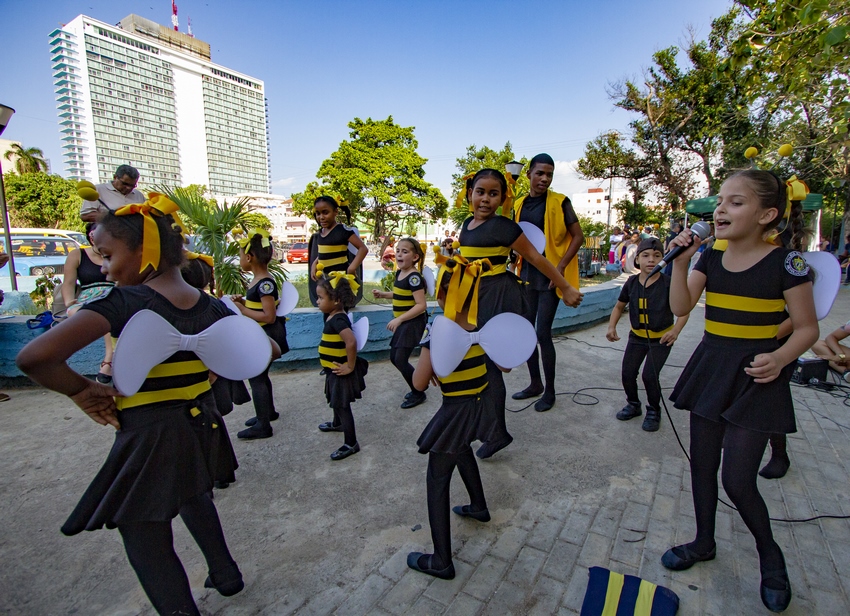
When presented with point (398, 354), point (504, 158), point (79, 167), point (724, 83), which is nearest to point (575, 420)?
point (398, 354)

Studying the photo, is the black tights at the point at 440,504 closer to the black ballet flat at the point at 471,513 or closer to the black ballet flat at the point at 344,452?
the black ballet flat at the point at 471,513

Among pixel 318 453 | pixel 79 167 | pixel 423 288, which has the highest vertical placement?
pixel 79 167

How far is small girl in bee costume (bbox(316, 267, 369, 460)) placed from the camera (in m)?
3.15

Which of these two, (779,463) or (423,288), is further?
(423,288)

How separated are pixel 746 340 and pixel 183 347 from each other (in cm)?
230

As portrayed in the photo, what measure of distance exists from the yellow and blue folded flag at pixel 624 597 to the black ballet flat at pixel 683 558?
0.17 metres

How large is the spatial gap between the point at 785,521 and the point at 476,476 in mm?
1765

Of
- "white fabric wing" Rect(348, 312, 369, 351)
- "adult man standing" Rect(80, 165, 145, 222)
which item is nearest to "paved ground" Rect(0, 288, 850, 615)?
"white fabric wing" Rect(348, 312, 369, 351)

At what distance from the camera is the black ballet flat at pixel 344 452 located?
3.18m

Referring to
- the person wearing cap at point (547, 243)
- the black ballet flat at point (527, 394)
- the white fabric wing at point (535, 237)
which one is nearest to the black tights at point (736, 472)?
the white fabric wing at point (535, 237)

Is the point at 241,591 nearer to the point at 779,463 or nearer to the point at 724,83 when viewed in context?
the point at 779,463

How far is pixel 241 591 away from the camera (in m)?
1.98

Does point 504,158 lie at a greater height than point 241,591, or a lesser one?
greater

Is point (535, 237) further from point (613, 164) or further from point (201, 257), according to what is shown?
point (613, 164)
